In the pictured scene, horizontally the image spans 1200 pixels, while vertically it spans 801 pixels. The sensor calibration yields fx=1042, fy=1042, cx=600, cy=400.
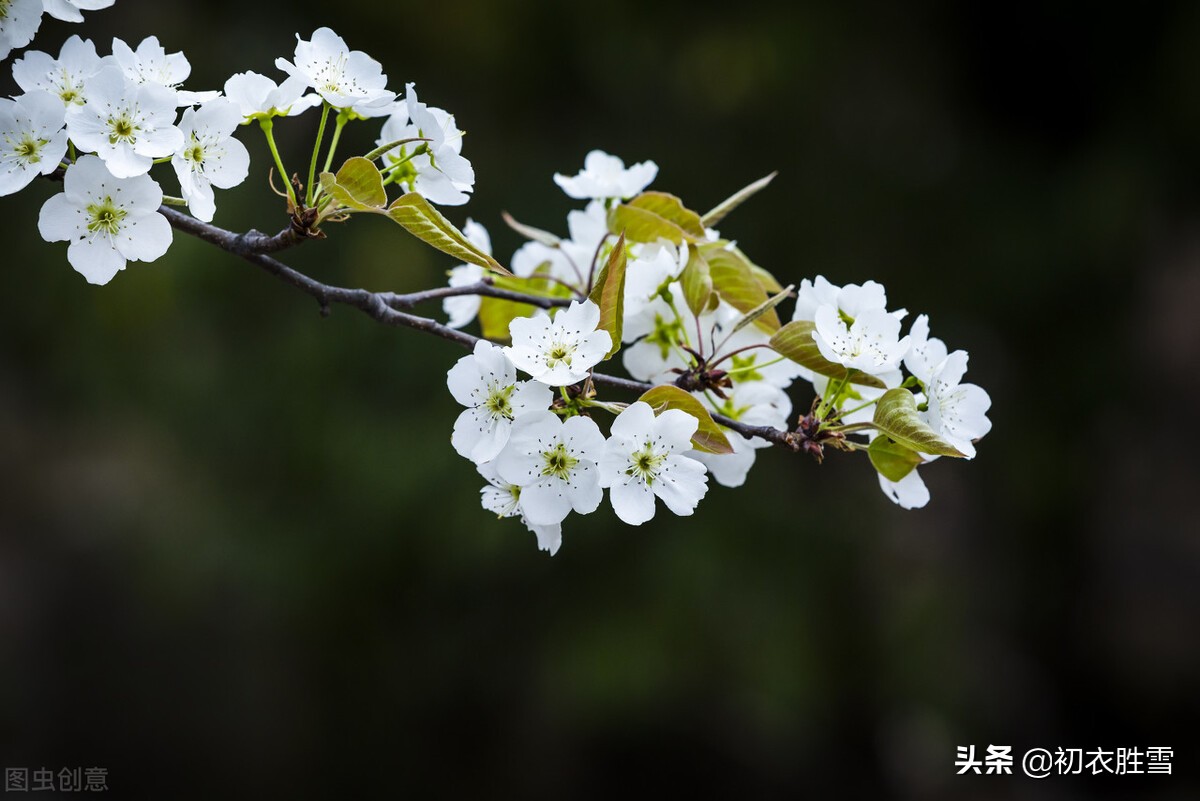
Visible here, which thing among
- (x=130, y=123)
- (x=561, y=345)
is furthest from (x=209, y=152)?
(x=561, y=345)

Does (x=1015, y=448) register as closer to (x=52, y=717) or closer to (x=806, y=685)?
(x=806, y=685)

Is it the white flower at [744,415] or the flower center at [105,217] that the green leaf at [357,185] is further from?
the white flower at [744,415]

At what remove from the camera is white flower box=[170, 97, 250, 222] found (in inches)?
27.1

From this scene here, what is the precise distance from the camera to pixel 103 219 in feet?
2.27

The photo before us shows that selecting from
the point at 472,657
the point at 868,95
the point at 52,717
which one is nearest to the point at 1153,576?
the point at 868,95

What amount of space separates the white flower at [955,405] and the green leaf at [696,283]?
18cm

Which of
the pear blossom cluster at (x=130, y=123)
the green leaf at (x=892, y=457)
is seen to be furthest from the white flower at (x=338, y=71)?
the green leaf at (x=892, y=457)

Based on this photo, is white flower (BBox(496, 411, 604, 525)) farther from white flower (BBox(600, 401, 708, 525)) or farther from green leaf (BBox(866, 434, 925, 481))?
green leaf (BBox(866, 434, 925, 481))

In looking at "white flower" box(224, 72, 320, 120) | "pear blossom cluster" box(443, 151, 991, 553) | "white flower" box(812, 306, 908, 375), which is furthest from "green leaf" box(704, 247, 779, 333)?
"white flower" box(224, 72, 320, 120)

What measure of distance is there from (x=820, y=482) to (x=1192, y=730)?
4.25ft

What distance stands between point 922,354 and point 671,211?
0.24 m

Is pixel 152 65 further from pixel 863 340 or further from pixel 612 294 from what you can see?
pixel 863 340

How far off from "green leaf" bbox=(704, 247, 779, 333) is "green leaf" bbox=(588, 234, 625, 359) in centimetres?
18

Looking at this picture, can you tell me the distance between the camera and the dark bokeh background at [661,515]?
2.56 meters
